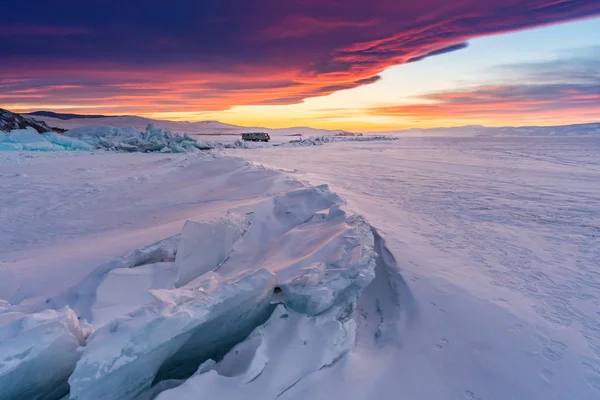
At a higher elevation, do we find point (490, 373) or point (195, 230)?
point (195, 230)

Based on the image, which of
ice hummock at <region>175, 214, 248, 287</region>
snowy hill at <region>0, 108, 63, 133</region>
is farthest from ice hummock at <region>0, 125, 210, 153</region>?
ice hummock at <region>175, 214, 248, 287</region>

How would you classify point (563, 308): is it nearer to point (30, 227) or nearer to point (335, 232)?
point (335, 232)

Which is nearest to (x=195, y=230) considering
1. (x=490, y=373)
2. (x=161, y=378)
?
(x=161, y=378)

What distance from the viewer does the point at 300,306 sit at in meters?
2.09

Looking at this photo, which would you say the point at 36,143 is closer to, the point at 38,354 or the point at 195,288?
the point at 195,288

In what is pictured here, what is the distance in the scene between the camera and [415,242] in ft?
12.1

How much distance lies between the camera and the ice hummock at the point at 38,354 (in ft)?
4.64

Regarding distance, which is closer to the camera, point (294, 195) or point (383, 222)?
point (383, 222)

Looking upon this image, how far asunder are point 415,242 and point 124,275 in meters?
2.73

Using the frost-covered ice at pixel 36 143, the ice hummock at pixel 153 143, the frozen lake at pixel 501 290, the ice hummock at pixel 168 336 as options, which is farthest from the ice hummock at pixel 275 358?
the frost-covered ice at pixel 36 143

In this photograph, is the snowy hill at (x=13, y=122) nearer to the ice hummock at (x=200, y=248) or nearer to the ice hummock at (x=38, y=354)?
the ice hummock at (x=200, y=248)

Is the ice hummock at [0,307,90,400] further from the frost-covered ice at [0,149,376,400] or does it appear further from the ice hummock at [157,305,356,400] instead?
the ice hummock at [157,305,356,400]

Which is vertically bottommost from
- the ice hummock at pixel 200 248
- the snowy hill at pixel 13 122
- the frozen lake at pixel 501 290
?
the snowy hill at pixel 13 122

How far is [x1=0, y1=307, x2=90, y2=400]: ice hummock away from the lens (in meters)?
1.41
